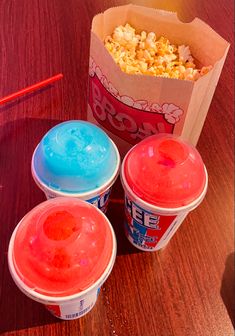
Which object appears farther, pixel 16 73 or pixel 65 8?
pixel 65 8

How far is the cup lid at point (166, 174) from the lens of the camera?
53 centimetres

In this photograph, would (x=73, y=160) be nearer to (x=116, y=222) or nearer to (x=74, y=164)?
(x=74, y=164)

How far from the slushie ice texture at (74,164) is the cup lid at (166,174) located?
4 centimetres

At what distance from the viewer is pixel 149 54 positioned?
2.39ft

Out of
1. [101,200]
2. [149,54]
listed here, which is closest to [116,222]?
[101,200]

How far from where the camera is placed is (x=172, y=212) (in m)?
0.54

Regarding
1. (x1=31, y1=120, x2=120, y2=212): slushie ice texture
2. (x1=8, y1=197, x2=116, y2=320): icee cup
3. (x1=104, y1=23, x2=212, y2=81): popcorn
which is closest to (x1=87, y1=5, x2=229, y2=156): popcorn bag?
(x1=104, y1=23, x2=212, y2=81): popcorn

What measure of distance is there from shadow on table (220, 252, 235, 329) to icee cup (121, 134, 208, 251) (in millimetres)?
132

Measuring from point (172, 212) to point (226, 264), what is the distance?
0.18 m

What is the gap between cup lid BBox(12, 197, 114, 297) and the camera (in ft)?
1.48

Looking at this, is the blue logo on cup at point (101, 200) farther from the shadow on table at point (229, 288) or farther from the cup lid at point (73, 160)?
the shadow on table at point (229, 288)

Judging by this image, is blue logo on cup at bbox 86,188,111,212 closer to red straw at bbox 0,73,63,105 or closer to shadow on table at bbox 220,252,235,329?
shadow on table at bbox 220,252,235,329

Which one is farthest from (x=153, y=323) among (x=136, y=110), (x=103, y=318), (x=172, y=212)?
(x=136, y=110)

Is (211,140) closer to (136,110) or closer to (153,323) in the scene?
(136,110)
